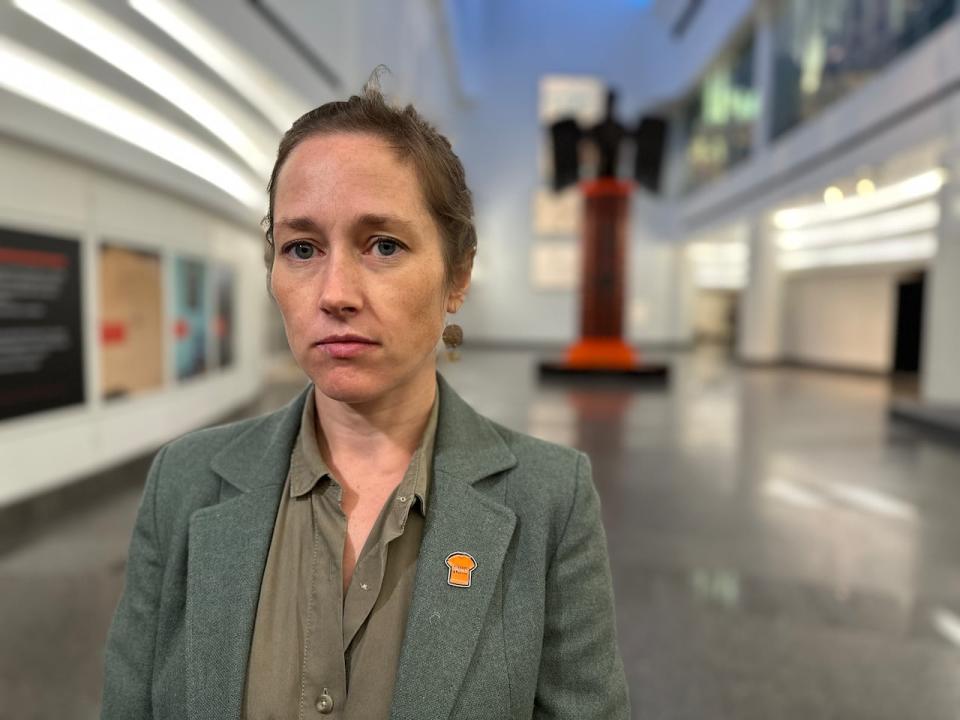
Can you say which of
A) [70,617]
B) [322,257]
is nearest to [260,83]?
[70,617]

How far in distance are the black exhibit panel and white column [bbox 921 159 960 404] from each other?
431 inches

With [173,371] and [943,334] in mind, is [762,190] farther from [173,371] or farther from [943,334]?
[173,371]

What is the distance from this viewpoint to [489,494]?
124 cm

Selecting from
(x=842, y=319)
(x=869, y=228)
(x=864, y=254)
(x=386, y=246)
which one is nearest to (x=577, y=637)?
(x=386, y=246)

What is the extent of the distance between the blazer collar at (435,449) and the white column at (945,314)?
433 inches

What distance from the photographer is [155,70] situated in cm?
527

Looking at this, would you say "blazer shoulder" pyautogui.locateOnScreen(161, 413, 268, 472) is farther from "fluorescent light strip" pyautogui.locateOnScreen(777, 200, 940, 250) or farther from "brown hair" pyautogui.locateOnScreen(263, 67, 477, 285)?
"fluorescent light strip" pyautogui.locateOnScreen(777, 200, 940, 250)


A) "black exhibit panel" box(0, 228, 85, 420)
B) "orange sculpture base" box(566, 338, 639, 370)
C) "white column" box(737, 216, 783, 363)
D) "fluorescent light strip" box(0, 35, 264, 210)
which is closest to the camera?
"fluorescent light strip" box(0, 35, 264, 210)

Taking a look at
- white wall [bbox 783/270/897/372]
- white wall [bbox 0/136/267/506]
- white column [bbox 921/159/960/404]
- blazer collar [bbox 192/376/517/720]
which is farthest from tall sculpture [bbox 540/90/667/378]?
blazer collar [bbox 192/376/517/720]

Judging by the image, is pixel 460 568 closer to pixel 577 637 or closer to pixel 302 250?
pixel 577 637

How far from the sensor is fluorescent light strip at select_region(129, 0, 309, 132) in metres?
4.95

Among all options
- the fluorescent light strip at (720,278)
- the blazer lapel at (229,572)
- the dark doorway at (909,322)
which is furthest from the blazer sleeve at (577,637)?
the fluorescent light strip at (720,278)

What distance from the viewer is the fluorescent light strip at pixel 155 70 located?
4168 mm

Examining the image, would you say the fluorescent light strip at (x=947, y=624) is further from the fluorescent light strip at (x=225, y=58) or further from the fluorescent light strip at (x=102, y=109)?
the fluorescent light strip at (x=102, y=109)
